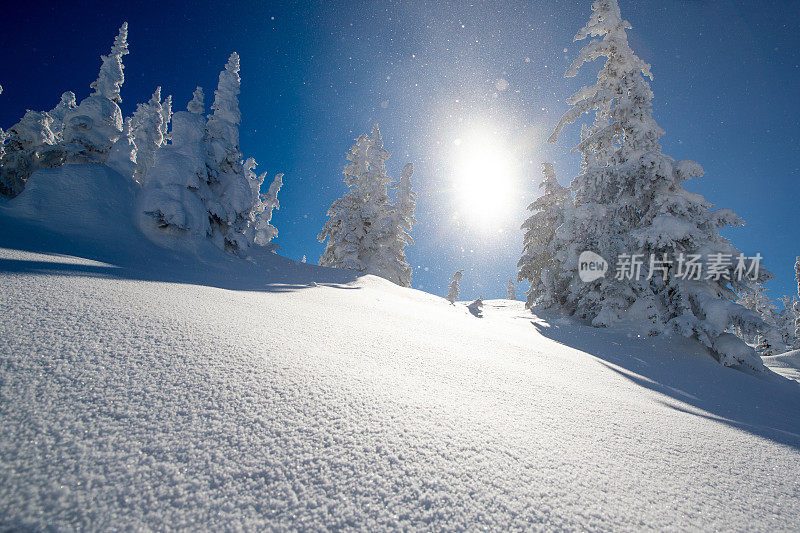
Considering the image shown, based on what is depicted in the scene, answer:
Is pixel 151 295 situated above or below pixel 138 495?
above

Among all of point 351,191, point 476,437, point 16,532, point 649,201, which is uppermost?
point 351,191

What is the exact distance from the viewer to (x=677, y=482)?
1279mm

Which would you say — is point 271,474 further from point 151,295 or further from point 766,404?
point 766,404

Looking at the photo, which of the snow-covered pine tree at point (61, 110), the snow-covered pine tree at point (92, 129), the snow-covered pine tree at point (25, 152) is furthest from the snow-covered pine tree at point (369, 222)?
the snow-covered pine tree at point (61, 110)

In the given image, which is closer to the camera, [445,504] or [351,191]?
[445,504]

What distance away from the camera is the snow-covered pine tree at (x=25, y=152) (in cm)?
1296

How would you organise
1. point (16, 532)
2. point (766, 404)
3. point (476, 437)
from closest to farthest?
point (16, 532) → point (476, 437) → point (766, 404)

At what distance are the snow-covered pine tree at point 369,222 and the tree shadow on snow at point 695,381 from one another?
13410 millimetres

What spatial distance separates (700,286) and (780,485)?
357 inches

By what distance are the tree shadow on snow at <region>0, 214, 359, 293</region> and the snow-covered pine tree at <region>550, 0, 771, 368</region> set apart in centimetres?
921

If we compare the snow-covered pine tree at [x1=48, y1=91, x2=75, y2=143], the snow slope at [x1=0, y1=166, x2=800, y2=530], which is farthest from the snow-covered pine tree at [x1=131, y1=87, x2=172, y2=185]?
the snow slope at [x1=0, y1=166, x2=800, y2=530]

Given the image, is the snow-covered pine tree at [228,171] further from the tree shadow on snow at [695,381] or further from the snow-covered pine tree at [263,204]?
the snow-covered pine tree at [263,204]

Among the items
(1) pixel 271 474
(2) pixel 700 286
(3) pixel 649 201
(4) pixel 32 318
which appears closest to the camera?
(1) pixel 271 474

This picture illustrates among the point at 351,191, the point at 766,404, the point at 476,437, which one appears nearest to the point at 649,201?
the point at 766,404
